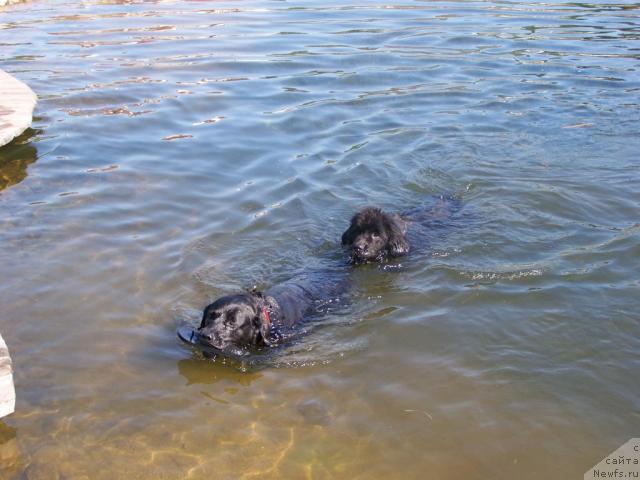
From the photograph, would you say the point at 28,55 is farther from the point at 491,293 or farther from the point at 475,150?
the point at 491,293

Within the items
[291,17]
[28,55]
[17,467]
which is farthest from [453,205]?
[291,17]

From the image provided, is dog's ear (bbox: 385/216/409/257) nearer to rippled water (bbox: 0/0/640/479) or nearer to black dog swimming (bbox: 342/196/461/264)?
black dog swimming (bbox: 342/196/461/264)

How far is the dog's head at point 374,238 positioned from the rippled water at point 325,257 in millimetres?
226

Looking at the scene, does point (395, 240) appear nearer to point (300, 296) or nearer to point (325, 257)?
point (325, 257)

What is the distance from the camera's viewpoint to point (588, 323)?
19.7 ft

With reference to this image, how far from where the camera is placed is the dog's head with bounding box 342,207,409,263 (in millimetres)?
7020

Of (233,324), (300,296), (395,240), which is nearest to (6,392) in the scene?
(233,324)

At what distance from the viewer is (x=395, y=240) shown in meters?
7.11

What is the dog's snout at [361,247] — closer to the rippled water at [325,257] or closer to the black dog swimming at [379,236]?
the black dog swimming at [379,236]

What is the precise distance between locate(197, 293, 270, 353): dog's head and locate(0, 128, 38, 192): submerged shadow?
441 centimetres

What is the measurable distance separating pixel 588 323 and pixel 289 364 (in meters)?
2.48

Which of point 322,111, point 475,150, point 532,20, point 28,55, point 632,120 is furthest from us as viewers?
point 532,20

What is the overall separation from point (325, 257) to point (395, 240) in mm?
775

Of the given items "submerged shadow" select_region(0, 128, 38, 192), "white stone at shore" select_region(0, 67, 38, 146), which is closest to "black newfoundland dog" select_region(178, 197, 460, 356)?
"submerged shadow" select_region(0, 128, 38, 192)
